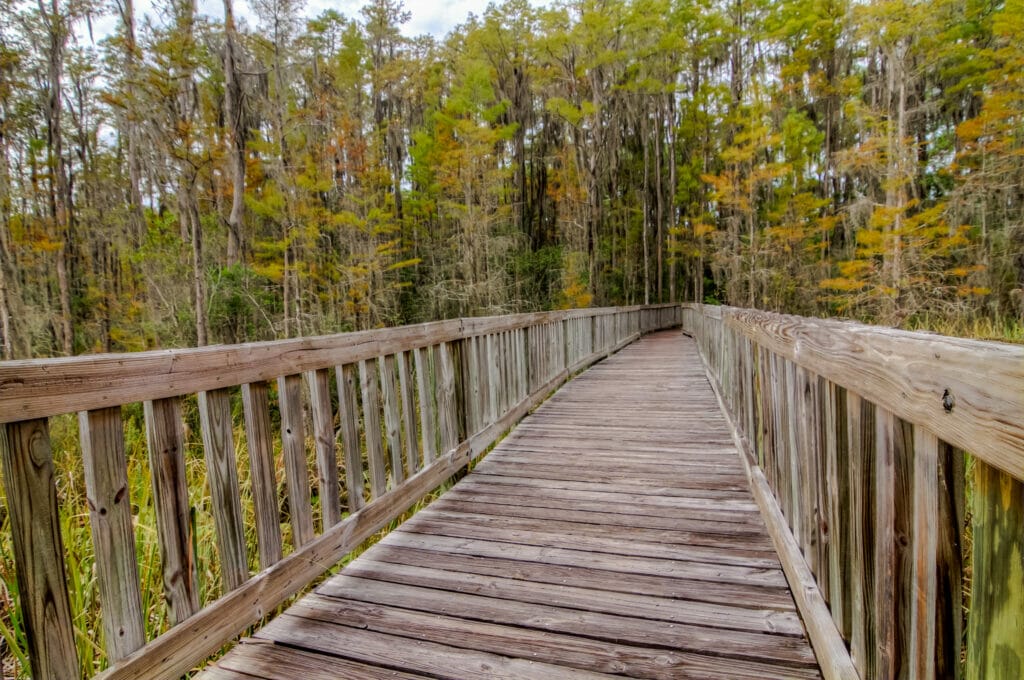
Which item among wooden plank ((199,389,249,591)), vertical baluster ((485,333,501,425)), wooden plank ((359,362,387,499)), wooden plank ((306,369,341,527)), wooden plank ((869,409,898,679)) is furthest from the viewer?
vertical baluster ((485,333,501,425))

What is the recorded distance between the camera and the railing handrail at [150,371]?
1190 mm

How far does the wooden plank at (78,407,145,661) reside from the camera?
4.45 feet

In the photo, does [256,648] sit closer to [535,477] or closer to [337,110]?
[535,477]

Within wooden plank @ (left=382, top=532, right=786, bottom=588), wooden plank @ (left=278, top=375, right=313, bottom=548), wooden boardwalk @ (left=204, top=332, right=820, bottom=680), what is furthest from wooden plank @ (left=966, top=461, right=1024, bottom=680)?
wooden plank @ (left=278, top=375, right=313, bottom=548)

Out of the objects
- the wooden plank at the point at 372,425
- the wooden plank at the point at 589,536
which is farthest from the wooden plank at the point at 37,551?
the wooden plank at the point at 589,536

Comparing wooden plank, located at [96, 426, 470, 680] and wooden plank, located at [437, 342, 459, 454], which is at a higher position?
wooden plank, located at [437, 342, 459, 454]

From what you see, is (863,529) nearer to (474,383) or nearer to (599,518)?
(599,518)

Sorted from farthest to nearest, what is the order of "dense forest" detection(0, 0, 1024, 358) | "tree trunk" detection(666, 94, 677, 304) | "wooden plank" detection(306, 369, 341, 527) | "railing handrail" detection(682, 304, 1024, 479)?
"tree trunk" detection(666, 94, 677, 304) → "dense forest" detection(0, 0, 1024, 358) → "wooden plank" detection(306, 369, 341, 527) → "railing handrail" detection(682, 304, 1024, 479)

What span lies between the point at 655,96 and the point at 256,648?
23.8 meters

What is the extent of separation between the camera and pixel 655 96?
21516 millimetres

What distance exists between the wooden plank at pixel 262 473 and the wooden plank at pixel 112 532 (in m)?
0.46

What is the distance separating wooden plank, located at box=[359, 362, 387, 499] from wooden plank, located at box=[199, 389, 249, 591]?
2.34 feet

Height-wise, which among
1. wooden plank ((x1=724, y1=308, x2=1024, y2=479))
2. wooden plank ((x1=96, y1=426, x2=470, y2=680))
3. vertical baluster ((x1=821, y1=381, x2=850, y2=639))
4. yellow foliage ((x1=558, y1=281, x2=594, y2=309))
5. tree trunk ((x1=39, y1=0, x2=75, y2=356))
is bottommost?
wooden plank ((x1=96, y1=426, x2=470, y2=680))

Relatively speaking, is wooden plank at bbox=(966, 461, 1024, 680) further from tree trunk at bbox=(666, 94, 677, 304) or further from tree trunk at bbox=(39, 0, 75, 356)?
tree trunk at bbox=(666, 94, 677, 304)
